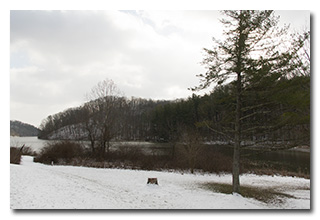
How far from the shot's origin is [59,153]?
2066 centimetres

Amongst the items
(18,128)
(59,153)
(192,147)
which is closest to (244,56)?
(192,147)

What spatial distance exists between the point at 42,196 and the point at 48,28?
6271 millimetres

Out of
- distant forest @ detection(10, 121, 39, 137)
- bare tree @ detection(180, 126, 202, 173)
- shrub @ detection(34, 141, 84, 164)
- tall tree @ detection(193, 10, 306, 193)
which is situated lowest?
shrub @ detection(34, 141, 84, 164)

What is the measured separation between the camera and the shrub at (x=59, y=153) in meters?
20.3

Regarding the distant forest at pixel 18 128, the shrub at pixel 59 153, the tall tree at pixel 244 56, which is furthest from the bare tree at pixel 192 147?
the distant forest at pixel 18 128

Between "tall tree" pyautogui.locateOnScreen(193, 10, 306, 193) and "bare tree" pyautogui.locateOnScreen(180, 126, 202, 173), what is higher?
"tall tree" pyautogui.locateOnScreen(193, 10, 306, 193)

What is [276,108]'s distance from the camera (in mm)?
8445

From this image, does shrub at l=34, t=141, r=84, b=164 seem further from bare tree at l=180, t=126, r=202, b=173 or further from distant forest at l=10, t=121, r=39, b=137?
bare tree at l=180, t=126, r=202, b=173

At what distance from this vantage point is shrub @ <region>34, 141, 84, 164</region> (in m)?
20.3

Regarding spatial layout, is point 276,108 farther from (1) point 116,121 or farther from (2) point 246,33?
(1) point 116,121

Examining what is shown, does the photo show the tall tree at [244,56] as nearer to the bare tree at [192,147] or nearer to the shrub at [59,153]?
the bare tree at [192,147]

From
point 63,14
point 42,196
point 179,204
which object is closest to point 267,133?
point 179,204

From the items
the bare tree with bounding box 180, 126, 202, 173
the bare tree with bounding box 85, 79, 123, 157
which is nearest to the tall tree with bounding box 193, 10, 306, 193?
the bare tree with bounding box 180, 126, 202, 173

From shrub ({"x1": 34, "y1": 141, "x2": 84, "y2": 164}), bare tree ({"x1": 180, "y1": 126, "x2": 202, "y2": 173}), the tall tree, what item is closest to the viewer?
the tall tree
